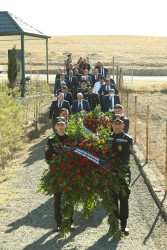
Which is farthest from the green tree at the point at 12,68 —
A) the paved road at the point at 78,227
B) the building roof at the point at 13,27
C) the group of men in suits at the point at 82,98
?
the paved road at the point at 78,227

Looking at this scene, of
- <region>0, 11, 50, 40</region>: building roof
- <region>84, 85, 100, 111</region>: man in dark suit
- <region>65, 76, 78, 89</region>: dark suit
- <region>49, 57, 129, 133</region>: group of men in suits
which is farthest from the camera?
<region>0, 11, 50, 40</region>: building roof

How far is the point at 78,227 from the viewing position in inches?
237

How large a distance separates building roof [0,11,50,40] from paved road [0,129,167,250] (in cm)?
1129

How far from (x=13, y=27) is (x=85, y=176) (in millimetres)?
14271

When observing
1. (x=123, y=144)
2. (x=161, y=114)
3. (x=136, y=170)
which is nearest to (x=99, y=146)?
(x=123, y=144)

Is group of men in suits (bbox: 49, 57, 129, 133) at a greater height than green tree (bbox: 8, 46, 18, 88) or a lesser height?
lesser

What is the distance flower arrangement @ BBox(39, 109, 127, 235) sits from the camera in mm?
5238

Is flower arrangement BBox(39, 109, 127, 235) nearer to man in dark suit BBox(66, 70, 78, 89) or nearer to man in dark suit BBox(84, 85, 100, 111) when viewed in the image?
man in dark suit BBox(84, 85, 100, 111)

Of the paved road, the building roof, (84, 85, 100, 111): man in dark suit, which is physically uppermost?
the building roof

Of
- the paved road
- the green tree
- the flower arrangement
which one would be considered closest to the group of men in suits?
the paved road

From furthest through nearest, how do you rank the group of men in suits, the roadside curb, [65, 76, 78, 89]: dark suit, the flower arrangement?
[65, 76, 78, 89]: dark suit → the group of men in suits → the roadside curb → the flower arrangement

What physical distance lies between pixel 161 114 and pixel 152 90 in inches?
331

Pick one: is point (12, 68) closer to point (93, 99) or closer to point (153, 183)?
point (93, 99)

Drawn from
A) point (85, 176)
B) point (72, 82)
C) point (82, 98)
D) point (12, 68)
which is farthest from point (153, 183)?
point (12, 68)
